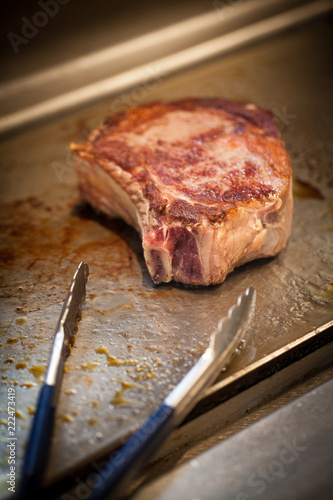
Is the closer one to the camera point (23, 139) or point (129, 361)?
point (129, 361)

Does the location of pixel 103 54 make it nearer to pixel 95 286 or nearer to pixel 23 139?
pixel 23 139

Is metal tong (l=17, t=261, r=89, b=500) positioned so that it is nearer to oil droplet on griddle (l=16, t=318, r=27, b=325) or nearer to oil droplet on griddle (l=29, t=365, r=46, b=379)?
oil droplet on griddle (l=29, t=365, r=46, b=379)

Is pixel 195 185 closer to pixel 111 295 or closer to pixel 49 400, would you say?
pixel 111 295

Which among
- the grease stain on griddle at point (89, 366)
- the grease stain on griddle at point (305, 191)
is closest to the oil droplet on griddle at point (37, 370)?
the grease stain on griddle at point (89, 366)

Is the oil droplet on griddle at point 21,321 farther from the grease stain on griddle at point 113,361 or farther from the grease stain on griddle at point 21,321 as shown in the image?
the grease stain on griddle at point 113,361

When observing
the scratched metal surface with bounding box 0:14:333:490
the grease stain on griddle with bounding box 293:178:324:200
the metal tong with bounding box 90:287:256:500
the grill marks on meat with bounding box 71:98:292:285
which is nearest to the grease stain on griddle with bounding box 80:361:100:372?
the scratched metal surface with bounding box 0:14:333:490

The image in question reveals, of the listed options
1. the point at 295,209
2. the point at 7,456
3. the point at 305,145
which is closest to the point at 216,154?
the point at 295,209
